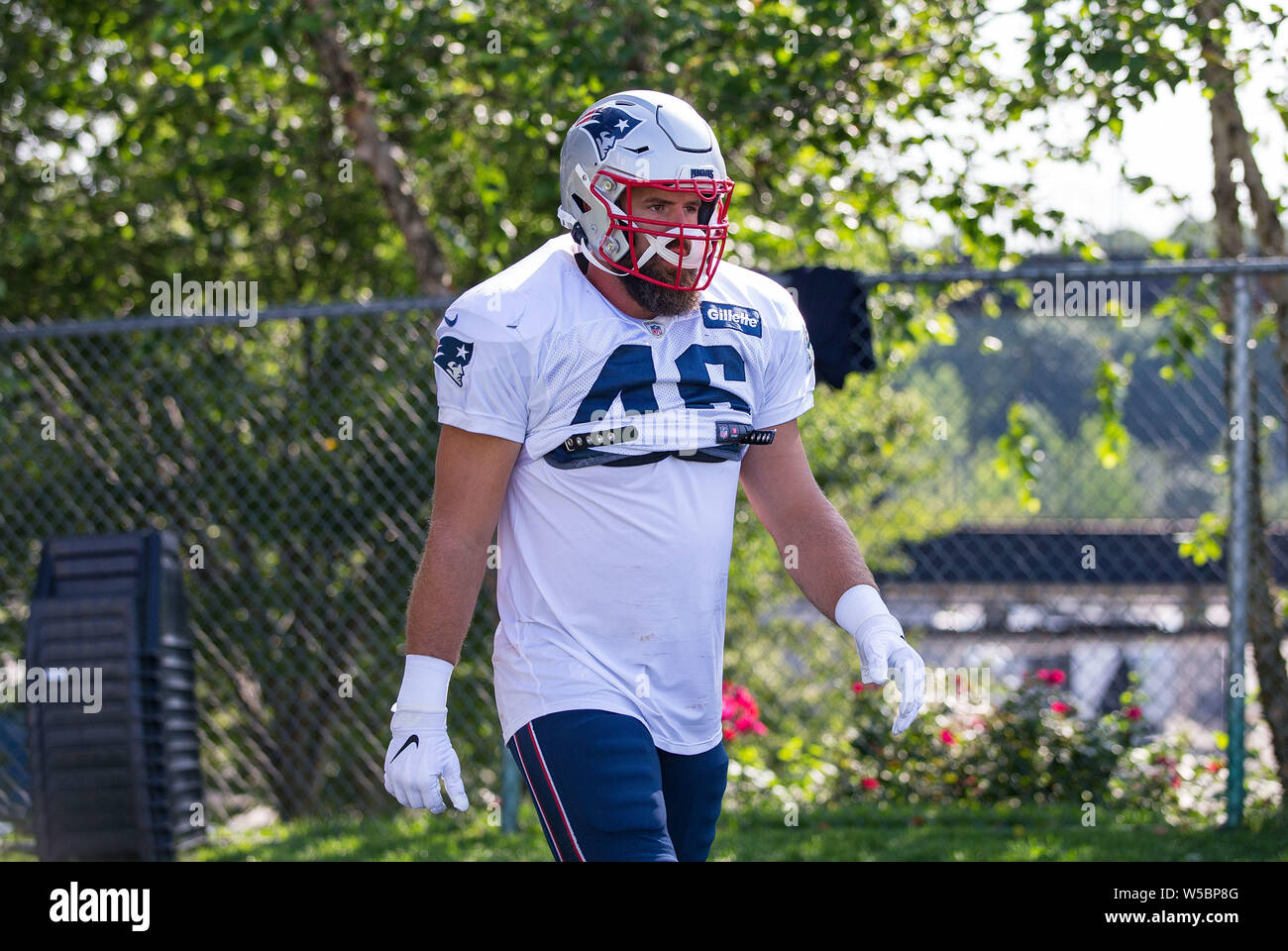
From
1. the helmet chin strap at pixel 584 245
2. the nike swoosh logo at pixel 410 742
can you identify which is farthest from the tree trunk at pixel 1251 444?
the nike swoosh logo at pixel 410 742

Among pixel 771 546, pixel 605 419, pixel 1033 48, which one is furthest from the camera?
pixel 771 546

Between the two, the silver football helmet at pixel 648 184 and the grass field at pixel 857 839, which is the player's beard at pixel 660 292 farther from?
the grass field at pixel 857 839

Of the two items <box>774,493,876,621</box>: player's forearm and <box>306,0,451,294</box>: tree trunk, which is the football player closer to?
<box>774,493,876,621</box>: player's forearm

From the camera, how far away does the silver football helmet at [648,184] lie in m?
2.75

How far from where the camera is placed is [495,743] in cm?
Result: 763

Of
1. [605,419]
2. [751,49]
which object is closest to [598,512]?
[605,419]

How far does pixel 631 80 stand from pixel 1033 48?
5.83 ft

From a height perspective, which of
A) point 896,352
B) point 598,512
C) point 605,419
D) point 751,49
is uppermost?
point 751,49

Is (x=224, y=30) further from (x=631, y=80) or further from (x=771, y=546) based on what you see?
(x=771, y=546)

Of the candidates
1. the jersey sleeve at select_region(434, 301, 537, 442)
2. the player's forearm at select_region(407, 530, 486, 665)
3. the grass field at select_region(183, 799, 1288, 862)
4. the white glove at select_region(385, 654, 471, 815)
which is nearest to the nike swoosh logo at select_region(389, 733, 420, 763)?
the white glove at select_region(385, 654, 471, 815)

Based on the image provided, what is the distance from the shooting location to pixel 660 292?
109 inches

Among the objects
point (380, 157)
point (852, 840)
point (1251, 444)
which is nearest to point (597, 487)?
point (852, 840)

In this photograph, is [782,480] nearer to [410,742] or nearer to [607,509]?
[607,509]
